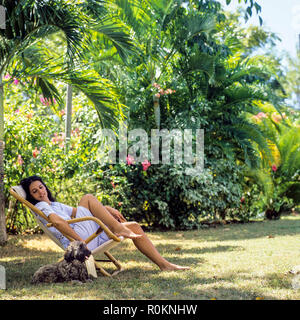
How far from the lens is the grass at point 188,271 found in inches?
146

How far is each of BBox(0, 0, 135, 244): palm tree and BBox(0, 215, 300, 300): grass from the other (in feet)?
5.10

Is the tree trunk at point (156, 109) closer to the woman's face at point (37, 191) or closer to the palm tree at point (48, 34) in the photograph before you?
the palm tree at point (48, 34)

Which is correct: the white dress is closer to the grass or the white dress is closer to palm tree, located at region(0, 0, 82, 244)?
the grass

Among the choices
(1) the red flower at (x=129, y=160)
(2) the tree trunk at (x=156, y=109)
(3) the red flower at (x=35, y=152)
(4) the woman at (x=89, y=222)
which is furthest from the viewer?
(2) the tree trunk at (x=156, y=109)

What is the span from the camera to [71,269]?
13.9 ft

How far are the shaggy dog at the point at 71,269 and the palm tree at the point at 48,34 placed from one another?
287 centimetres

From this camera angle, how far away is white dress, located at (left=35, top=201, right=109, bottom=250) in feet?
15.0

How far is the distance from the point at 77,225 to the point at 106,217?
34cm

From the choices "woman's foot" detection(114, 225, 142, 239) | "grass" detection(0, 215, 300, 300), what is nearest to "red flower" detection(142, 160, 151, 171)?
"grass" detection(0, 215, 300, 300)

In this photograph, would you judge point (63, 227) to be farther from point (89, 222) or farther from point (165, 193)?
point (165, 193)

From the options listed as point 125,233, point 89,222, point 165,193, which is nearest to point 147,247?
point 125,233

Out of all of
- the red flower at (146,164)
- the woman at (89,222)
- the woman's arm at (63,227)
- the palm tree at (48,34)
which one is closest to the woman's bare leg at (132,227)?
the woman at (89,222)

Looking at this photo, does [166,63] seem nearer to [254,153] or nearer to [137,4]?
[137,4]
